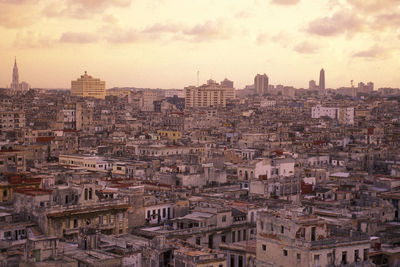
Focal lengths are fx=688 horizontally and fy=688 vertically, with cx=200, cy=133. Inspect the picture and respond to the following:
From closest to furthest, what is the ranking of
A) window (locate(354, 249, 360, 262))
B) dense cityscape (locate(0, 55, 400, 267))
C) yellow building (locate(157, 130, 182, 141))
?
dense cityscape (locate(0, 55, 400, 267)) → window (locate(354, 249, 360, 262)) → yellow building (locate(157, 130, 182, 141))

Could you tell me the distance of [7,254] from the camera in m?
35.8

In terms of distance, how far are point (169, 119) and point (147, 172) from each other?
10318 cm

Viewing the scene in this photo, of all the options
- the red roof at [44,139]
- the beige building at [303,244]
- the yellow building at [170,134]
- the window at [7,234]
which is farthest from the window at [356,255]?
the yellow building at [170,134]

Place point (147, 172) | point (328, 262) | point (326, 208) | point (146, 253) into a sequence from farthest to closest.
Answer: point (147, 172)
point (326, 208)
point (146, 253)
point (328, 262)

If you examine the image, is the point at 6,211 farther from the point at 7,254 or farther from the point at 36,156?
the point at 36,156

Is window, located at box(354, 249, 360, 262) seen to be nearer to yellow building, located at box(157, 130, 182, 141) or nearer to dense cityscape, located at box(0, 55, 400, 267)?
dense cityscape, located at box(0, 55, 400, 267)

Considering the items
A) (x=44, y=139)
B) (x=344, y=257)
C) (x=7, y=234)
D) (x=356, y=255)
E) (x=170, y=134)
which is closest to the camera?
(x=344, y=257)

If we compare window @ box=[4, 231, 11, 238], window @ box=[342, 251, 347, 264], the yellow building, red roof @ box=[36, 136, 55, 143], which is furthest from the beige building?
the yellow building

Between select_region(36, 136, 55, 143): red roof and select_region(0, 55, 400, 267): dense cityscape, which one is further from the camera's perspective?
select_region(36, 136, 55, 143): red roof

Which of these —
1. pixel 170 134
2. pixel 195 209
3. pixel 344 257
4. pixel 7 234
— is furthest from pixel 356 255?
pixel 170 134

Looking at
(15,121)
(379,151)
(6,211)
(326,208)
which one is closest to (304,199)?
(326,208)

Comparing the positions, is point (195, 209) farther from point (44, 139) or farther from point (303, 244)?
point (44, 139)

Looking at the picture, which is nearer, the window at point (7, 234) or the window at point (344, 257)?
the window at point (344, 257)

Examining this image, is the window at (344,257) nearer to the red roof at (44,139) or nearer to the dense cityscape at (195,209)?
the dense cityscape at (195,209)
